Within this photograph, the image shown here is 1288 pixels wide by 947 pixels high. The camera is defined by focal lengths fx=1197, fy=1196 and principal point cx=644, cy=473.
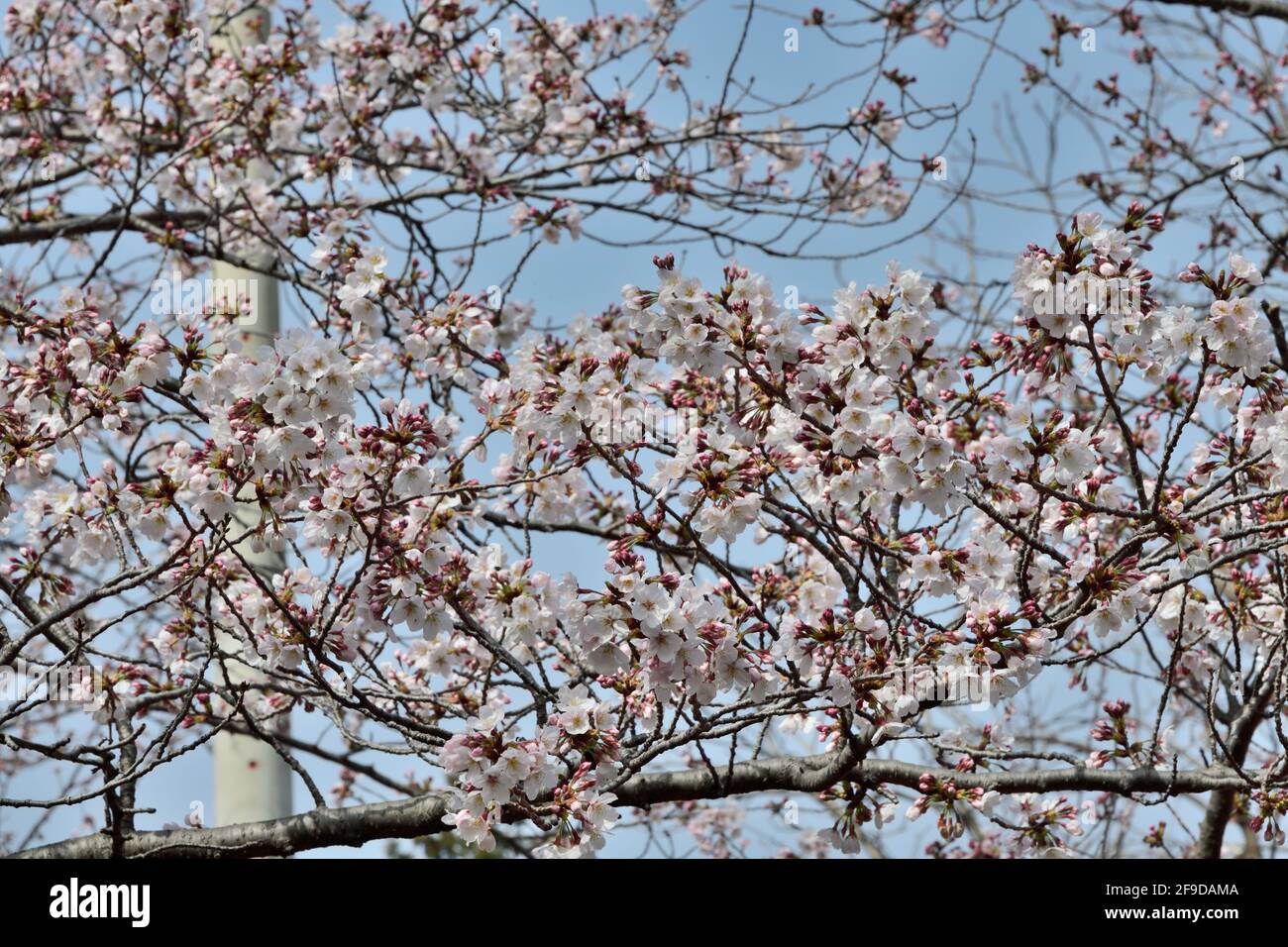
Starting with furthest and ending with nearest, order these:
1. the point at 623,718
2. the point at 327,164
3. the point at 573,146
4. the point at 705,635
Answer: the point at 573,146, the point at 327,164, the point at 623,718, the point at 705,635

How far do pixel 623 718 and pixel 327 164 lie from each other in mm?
3650

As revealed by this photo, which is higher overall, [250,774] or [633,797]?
[250,774]

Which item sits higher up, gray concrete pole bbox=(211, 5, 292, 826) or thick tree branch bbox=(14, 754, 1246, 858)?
gray concrete pole bbox=(211, 5, 292, 826)

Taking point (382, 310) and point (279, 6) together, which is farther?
point (279, 6)

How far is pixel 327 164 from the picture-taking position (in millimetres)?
5590

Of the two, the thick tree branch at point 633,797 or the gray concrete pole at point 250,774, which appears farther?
the gray concrete pole at point 250,774

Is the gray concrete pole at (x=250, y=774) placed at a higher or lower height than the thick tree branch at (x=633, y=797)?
higher

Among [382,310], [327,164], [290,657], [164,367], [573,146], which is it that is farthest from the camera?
[573,146]

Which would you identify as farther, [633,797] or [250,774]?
[250,774]

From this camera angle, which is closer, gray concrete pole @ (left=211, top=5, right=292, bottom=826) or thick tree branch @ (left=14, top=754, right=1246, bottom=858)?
thick tree branch @ (left=14, top=754, right=1246, bottom=858)
